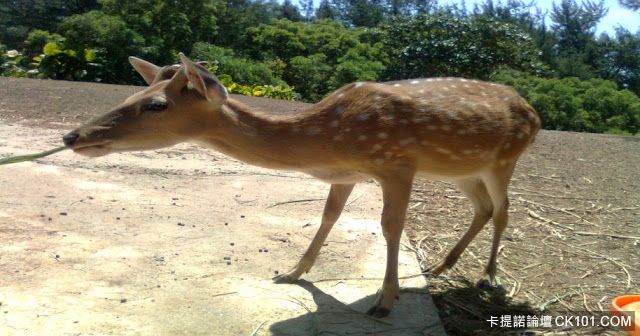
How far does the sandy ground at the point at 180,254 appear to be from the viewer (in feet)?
13.3

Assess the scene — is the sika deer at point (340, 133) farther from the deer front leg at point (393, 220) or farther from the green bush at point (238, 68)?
the green bush at point (238, 68)

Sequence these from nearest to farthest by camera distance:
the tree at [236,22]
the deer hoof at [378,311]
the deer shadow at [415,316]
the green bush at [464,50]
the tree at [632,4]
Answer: the deer shadow at [415,316], the deer hoof at [378,311], the tree at [632,4], the green bush at [464,50], the tree at [236,22]

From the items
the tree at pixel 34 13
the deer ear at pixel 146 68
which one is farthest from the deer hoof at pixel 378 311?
the tree at pixel 34 13

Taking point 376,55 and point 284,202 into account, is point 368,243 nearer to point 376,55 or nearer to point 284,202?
point 284,202

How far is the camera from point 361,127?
14.5 feet

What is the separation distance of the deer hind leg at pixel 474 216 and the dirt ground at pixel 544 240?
126 mm

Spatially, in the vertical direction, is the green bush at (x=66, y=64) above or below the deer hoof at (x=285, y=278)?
below

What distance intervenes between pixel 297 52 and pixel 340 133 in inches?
1055

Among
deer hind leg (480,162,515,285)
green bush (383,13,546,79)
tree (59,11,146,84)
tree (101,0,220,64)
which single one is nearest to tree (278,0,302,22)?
tree (101,0,220,64)

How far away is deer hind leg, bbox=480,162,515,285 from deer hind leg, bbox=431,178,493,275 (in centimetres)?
15

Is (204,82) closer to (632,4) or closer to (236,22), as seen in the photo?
(632,4)

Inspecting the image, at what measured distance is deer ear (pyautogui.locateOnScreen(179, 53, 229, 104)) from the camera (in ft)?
13.1

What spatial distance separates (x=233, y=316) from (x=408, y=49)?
2400cm

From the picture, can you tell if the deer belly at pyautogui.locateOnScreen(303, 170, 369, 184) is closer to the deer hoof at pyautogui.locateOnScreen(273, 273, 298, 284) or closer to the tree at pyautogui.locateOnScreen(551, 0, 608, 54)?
the deer hoof at pyautogui.locateOnScreen(273, 273, 298, 284)
